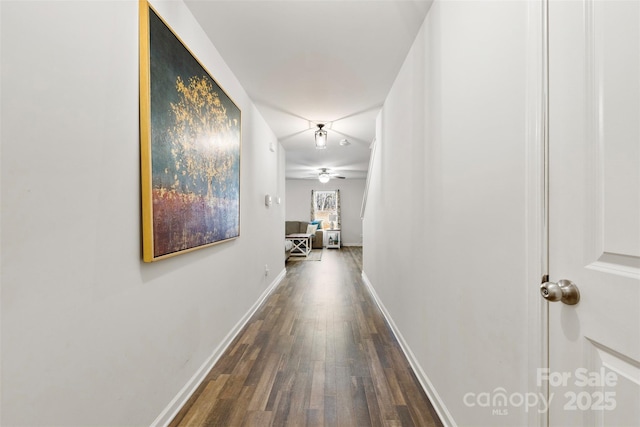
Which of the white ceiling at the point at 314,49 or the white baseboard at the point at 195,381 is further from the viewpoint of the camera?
the white ceiling at the point at 314,49

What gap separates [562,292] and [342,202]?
8992mm

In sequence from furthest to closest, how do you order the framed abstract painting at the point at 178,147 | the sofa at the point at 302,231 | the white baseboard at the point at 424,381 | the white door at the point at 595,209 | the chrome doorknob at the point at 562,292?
the sofa at the point at 302,231 < the white baseboard at the point at 424,381 < the framed abstract painting at the point at 178,147 < the chrome doorknob at the point at 562,292 < the white door at the point at 595,209

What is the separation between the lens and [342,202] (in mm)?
9695

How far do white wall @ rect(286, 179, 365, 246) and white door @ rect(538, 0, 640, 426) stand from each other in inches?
348

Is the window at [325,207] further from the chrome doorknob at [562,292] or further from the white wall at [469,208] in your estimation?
the chrome doorknob at [562,292]

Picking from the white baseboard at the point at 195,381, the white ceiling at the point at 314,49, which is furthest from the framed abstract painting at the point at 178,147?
the white baseboard at the point at 195,381

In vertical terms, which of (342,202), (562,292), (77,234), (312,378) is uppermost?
(342,202)

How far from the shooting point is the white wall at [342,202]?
9.63 meters

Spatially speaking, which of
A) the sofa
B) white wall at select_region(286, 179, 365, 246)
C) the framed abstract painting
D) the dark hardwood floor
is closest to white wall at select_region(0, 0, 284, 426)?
the framed abstract painting

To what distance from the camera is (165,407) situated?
4.58ft

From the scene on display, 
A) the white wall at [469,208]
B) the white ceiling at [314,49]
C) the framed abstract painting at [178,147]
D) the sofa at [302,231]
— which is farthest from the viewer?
the sofa at [302,231]

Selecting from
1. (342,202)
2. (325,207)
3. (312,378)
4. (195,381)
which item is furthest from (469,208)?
(325,207)

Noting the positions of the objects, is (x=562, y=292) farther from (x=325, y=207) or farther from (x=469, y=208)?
(x=325, y=207)

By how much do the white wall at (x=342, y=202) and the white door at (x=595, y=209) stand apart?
885 cm
